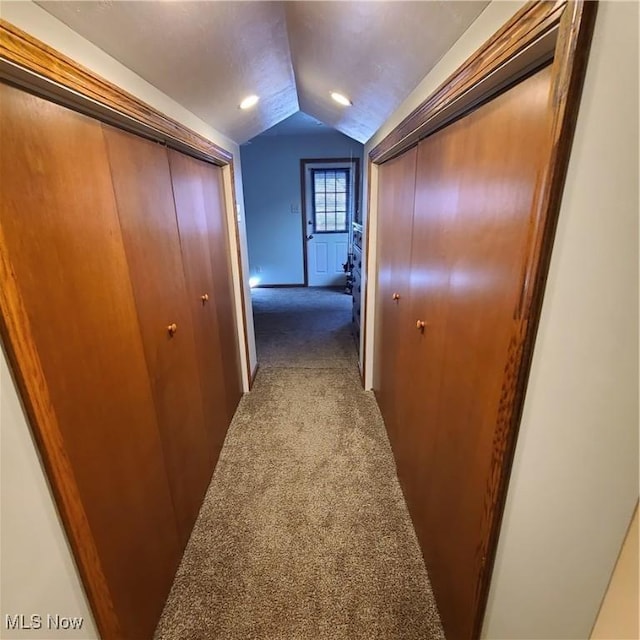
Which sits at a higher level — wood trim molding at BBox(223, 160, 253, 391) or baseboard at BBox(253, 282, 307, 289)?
wood trim molding at BBox(223, 160, 253, 391)

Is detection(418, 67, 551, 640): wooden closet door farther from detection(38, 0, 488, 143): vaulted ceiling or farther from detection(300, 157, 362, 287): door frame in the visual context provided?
detection(300, 157, 362, 287): door frame

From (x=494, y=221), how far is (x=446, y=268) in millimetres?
341

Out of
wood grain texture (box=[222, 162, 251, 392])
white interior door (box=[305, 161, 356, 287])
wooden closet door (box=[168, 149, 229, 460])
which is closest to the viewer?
wooden closet door (box=[168, 149, 229, 460])

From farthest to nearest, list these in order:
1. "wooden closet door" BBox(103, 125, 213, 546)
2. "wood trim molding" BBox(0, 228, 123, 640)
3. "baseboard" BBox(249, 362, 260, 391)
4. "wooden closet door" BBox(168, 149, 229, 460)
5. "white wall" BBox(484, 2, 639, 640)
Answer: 1. "baseboard" BBox(249, 362, 260, 391)
2. "wooden closet door" BBox(168, 149, 229, 460)
3. "wooden closet door" BBox(103, 125, 213, 546)
4. "wood trim molding" BBox(0, 228, 123, 640)
5. "white wall" BBox(484, 2, 639, 640)

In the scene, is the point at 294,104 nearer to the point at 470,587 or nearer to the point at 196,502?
the point at 196,502

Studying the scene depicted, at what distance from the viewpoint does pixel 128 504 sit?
1.18 metres

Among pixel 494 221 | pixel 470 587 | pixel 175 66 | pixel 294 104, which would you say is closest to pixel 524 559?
pixel 470 587

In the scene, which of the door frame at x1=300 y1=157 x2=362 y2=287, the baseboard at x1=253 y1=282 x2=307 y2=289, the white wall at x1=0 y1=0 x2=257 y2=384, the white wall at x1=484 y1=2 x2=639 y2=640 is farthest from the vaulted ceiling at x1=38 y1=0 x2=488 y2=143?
the baseboard at x1=253 y1=282 x2=307 y2=289

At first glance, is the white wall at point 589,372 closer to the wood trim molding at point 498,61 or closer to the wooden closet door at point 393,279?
the wood trim molding at point 498,61

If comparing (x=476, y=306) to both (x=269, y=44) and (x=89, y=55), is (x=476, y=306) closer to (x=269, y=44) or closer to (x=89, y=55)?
(x=89, y=55)

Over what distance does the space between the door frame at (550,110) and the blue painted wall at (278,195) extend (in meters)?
5.02

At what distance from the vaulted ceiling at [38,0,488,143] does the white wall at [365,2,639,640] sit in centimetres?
39

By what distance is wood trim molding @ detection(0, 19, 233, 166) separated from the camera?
28.3 inches

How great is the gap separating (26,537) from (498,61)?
4.74ft
